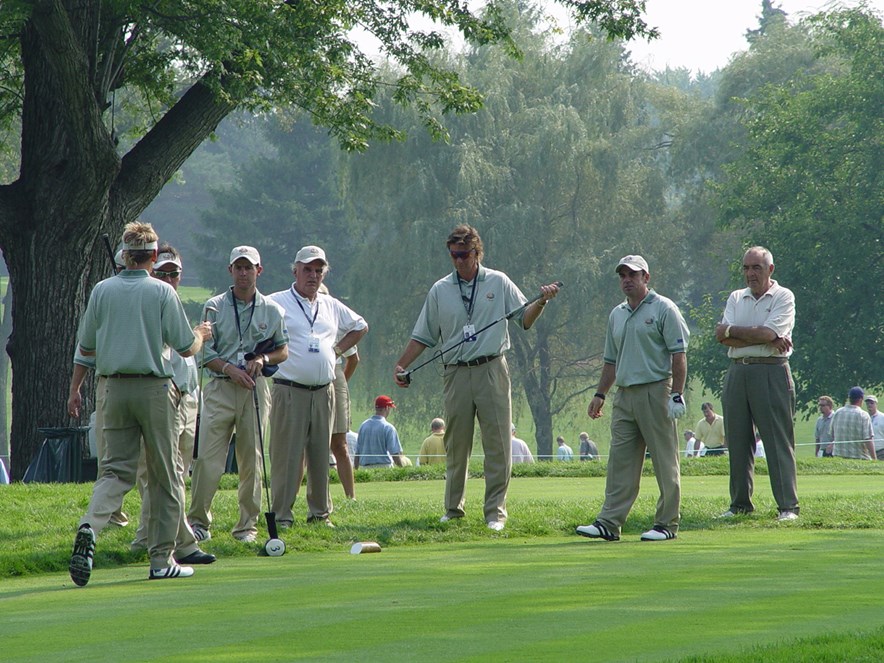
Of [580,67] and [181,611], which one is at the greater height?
[580,67]

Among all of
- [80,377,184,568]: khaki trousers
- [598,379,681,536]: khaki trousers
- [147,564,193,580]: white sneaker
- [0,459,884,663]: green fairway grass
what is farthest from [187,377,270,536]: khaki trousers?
[598,379,681,536]: khaki trousers

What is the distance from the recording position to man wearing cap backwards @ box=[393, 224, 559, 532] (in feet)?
35.4

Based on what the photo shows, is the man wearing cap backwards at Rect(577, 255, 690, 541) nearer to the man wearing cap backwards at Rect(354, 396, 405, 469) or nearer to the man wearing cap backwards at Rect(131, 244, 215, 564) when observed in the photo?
the man wearing cap backwards at Rect(131, 244, 215, 564)

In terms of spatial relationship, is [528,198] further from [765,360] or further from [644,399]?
[644,399]

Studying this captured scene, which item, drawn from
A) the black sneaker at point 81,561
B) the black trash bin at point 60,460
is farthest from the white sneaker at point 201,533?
the black trash bin at point 60,460

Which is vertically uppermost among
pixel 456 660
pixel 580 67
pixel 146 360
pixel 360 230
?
pixel 580 67

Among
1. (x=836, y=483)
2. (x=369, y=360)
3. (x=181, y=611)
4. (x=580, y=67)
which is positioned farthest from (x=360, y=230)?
(x=181, y=611)

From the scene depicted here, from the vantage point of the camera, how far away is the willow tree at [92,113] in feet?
52.6

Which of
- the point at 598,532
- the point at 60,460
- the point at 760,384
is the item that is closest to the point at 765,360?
the point at 760,384

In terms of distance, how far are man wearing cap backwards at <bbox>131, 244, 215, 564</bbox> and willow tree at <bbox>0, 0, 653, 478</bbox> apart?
19.5 ft

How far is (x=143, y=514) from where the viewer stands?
30.9 feet

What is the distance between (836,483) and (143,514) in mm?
8603

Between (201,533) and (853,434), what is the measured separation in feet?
50.2

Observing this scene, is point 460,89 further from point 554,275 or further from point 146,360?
point 554,275
